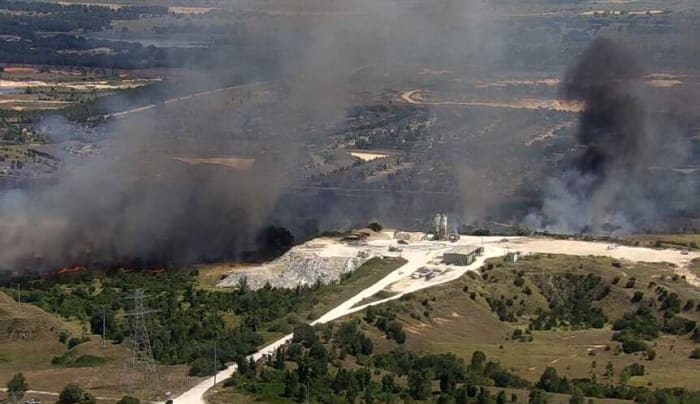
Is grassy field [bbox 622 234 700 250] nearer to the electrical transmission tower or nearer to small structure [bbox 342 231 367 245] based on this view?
small structure [bbox 342 231 367 245]

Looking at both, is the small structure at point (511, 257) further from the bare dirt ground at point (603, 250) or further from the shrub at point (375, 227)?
the shrub at point (375, 227)

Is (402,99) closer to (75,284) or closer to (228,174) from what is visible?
(228,174)

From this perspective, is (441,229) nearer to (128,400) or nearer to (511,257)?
(511,257)

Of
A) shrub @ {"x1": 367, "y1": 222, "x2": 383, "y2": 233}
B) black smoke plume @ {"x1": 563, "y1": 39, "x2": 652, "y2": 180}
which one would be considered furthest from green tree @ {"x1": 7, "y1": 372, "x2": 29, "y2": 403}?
black smoke plume @ {"x1": 563, "y1": 39, "x2": 652, "y2": 180}

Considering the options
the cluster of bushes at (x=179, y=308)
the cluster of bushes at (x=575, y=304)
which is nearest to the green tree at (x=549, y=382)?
the cluster of bushes at (x=179, y=308)

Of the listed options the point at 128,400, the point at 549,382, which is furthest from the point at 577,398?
the point at 128,400

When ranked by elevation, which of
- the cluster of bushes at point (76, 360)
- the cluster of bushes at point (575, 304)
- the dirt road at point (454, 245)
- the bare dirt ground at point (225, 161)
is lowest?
the cluster of bushes at point (575, 304)
